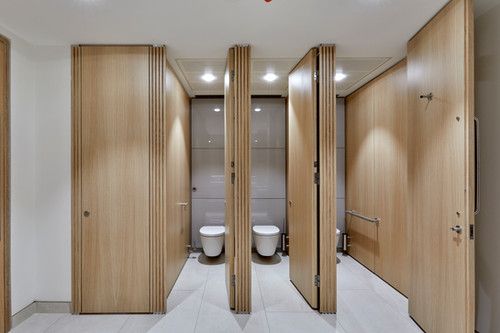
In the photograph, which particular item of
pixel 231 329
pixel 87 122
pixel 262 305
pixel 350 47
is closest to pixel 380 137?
pixel 350 47

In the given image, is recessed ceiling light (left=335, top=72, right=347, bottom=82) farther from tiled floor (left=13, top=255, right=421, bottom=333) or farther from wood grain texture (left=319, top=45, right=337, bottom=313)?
tiled floor (left=13, top=255, right=421, bottom=333)

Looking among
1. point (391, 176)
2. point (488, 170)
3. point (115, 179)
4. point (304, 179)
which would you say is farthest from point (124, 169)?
point (488, 170)

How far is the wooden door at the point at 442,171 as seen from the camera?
1620mm

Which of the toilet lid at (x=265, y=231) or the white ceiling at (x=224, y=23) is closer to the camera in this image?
the white ceiling at (x=224, y=23)

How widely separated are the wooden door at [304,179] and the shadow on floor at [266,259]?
2.15 feet

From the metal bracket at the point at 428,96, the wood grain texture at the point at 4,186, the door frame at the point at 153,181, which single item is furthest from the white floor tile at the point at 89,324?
the metal bracket at the point at 428,96

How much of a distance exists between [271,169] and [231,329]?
246 cm

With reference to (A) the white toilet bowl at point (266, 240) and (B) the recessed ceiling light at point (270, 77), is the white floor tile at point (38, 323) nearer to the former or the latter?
(A) the white toilet bowl at point (266, 240)

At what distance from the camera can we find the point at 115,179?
2332 mm

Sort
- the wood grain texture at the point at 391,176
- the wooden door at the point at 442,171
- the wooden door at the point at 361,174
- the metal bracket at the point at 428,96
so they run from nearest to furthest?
1. the wooden door at the point at 442,171
2. the metal bracket at the point at 428,96
3. the wood grain texture at the point at 391,176
4. the wooden door at the point at 361,174

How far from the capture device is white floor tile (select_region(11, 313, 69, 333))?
2.10m

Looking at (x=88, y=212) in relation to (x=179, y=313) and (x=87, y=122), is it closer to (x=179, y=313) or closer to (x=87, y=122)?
(x=87, y=122)

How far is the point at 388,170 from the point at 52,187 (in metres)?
3.57

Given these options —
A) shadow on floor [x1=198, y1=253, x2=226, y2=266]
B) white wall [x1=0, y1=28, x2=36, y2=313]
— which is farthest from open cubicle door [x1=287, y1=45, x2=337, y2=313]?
white wall [x1=0, y1=28, x2=36, y2=313]
